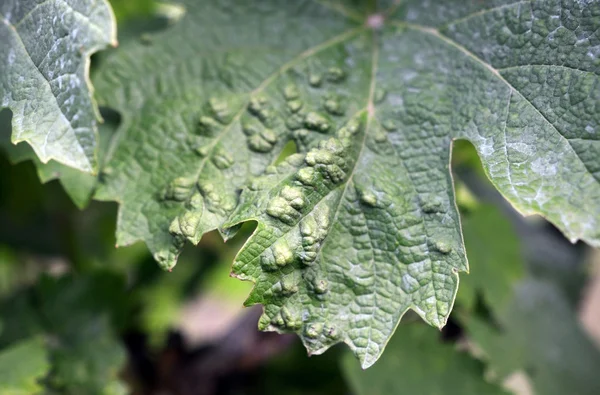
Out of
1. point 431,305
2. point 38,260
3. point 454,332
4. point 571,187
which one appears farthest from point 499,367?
point 38,260

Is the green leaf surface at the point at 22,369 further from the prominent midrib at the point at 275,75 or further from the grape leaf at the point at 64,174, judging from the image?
the prominent midrib at the point at 275,75

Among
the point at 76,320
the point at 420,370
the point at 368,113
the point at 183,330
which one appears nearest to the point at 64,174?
the point at 76,320

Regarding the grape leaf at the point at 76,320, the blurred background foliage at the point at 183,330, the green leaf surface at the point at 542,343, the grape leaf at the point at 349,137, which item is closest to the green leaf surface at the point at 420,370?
the blurred background foliage at the point at 183,330

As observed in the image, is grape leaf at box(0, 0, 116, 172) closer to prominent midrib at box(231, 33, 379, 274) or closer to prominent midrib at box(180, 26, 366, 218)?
prominent midrib at box(180, 26, 366, 218)

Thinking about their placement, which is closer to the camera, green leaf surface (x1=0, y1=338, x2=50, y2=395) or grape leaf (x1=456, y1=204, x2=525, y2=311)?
green leaf surface (x1=0, y1=338, x2=50, y2=395)

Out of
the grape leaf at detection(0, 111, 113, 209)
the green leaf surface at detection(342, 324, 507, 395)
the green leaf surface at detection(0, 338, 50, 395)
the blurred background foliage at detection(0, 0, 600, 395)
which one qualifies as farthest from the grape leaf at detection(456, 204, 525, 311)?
the green leaf surface at detection(0, 338, 50, 395)

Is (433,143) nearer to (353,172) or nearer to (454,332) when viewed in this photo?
(353,172)

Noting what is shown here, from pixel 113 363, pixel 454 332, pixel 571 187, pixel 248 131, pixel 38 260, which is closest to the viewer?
pixel 571 187
